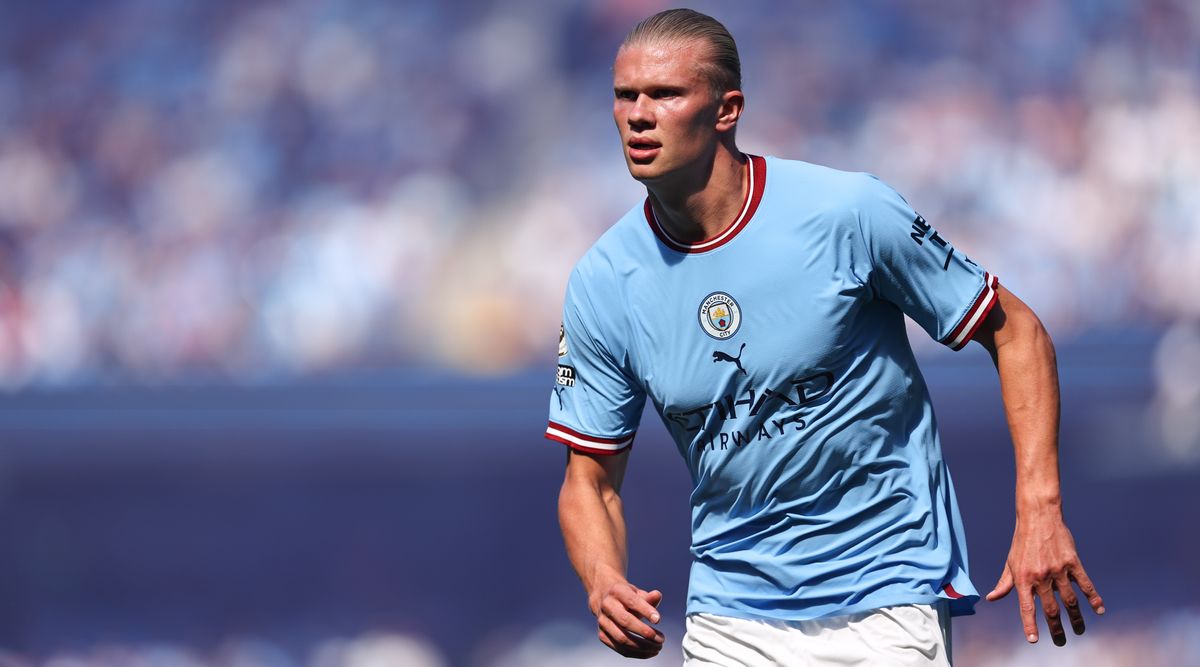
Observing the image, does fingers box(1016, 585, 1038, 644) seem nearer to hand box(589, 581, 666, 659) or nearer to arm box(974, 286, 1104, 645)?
arm box(974, 286, 1104, 645)

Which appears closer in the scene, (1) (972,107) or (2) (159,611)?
(2) (159,611)

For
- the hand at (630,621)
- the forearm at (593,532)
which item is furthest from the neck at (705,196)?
the hand at (630,621)

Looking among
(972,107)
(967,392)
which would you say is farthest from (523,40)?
(967,392)

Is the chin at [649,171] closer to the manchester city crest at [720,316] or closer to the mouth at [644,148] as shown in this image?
the mouth at [644,148]

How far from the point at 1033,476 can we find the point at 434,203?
721cm

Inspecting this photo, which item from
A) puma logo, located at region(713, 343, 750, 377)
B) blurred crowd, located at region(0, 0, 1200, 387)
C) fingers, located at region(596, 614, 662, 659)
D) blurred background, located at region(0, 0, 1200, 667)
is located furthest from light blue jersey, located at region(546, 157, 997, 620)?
blurred crowd, located at region(0, 0, 1200, 387)

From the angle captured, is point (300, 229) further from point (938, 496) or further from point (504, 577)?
point (938, 496)

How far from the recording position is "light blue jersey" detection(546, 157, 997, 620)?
2.59m

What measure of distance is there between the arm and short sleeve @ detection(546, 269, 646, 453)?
651mm

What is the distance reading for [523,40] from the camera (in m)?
9.61

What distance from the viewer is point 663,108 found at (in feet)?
8.51

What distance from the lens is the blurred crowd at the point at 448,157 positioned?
9.09m

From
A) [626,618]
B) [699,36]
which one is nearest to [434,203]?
[699,36]

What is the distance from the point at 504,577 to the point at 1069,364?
14.3ft
